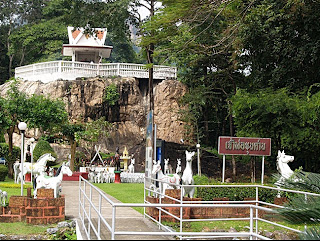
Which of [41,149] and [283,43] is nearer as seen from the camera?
[283,43]

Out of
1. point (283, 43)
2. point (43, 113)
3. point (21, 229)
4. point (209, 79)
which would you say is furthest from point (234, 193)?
point (209, 79)

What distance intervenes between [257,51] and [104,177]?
11179mm

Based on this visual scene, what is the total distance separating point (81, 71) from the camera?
37.8 metres

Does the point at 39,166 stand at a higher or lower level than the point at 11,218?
higher

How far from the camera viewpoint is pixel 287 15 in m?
22.5

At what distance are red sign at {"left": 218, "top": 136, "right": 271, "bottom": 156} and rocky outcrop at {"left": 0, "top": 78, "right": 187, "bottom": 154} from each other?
680 inches

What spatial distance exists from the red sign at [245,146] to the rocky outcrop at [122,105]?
17.3m

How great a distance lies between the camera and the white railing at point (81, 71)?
123 feet

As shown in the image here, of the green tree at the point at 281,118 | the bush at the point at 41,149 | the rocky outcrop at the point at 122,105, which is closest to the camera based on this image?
the green tree at the point at 281,118

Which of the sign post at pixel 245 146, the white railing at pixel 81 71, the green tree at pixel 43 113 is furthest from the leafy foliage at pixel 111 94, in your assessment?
the sign post at pixel 245 146

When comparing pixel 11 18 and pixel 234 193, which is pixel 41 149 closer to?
pixel 234 193

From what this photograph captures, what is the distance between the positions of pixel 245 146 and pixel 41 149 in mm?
17989

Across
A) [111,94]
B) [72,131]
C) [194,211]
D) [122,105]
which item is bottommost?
[194,211]

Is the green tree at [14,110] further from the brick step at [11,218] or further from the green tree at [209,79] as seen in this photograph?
the brick step at [11,218]
